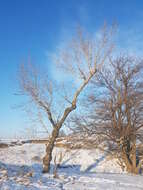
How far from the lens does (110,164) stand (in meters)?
13.9

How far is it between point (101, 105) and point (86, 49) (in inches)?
150

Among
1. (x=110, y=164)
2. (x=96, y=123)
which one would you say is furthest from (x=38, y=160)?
(x=96, y=123)

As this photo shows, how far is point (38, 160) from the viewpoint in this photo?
15.1 m

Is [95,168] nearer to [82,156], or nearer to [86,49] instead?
[82,156]

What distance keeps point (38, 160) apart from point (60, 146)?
4075 mm

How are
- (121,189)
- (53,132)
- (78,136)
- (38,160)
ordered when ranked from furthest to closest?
(38,160) → (78,136) → (53,132) → (121,189)

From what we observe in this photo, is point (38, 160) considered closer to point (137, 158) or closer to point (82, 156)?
point (82, 156)

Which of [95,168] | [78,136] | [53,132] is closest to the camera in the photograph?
[53,132]

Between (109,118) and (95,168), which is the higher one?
(109,118)

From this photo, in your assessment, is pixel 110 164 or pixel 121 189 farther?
pixel 110 164

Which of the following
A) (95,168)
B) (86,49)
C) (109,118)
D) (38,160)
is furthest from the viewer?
(38,160)

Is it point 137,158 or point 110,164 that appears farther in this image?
point 110,164

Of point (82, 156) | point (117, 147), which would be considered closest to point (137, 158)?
point (117, 147)

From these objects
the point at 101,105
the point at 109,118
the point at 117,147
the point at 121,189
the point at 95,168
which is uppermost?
the point at 101,105
